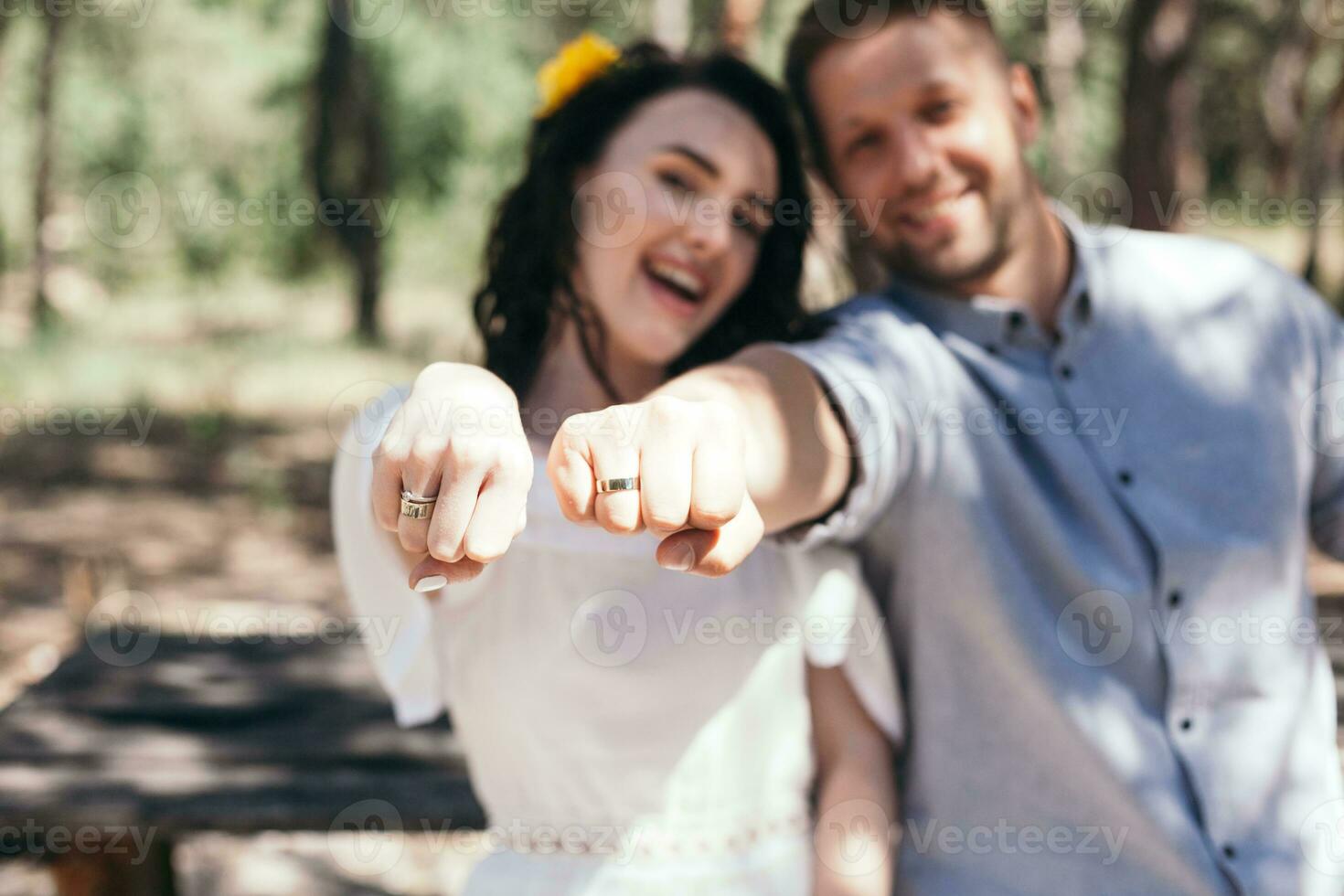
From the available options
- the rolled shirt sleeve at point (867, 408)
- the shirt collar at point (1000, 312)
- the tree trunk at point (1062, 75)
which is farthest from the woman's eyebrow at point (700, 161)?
A: the tree trunk at point (1062, 75)

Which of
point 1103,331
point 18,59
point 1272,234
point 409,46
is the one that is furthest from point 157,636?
point 1272,234

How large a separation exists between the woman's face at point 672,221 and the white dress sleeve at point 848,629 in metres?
0.37

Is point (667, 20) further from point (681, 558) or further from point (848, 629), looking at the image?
point (681, 558)

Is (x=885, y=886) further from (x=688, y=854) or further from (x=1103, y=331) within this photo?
→ (x=1103, y=331)

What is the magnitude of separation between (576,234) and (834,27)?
54 centimetres

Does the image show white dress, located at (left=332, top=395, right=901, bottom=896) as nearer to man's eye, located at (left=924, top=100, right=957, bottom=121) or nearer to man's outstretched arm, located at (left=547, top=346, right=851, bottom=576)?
man's outstretched arm, located at (left=547, top=346, right=851, bottom=576)

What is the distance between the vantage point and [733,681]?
1.65m

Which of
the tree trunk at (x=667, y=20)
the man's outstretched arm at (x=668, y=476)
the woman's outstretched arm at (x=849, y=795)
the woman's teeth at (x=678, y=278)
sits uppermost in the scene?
the man's outstretched arm at (x=668, y=476)

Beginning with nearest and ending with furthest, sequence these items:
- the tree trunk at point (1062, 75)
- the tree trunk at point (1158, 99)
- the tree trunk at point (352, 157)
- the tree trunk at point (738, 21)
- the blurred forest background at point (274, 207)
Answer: the tree trunk at point (738, 21) → the tree trunk at point (1158, 99) → the blurred forest background at point (274, 207) → the tree trunk at point (1062, 75) → the tree trunk at point (352, 157)

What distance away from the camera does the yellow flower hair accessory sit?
1890 millimetres

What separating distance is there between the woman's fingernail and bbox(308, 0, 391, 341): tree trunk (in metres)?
9.13

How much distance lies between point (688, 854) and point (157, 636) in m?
1.79

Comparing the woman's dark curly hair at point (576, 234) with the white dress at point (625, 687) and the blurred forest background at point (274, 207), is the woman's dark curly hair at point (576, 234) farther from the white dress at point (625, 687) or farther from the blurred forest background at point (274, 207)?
the blurred forest background at point (274, 207)

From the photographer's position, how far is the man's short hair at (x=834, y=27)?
182 cm
